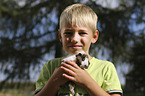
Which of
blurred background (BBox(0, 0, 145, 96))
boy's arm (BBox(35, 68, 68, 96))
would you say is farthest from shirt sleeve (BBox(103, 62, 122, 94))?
blurred background (BBox(0, 0, 145, 96))

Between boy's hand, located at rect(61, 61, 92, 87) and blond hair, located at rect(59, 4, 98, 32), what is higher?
blond hair, located at rect(59, 4, 98, 32)

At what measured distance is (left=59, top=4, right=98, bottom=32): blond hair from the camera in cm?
127

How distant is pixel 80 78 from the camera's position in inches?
44.6

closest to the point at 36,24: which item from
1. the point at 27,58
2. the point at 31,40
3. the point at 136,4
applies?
the point at 31,40

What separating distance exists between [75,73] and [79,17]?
0.41 m

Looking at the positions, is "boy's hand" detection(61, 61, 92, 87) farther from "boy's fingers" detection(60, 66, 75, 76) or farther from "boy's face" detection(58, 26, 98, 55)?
"boy's face" detection(58, 26, 98, 55)

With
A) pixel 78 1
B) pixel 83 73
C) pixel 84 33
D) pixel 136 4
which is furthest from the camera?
pixel 136 4

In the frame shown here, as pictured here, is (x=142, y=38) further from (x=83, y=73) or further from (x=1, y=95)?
(x=83, y=73)

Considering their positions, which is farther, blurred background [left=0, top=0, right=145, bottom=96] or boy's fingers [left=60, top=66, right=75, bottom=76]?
blurred background [left=0, top=0, right=145, bottom=96]

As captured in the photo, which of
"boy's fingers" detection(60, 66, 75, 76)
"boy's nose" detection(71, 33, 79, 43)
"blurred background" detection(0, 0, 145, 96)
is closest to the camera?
"boy's fingers" detection(60, 66, 75, 76)

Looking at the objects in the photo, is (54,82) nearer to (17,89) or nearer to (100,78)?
(100,78)

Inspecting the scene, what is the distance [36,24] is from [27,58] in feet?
3.01

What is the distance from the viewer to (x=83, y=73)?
1.13m

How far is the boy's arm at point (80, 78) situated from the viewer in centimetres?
112
